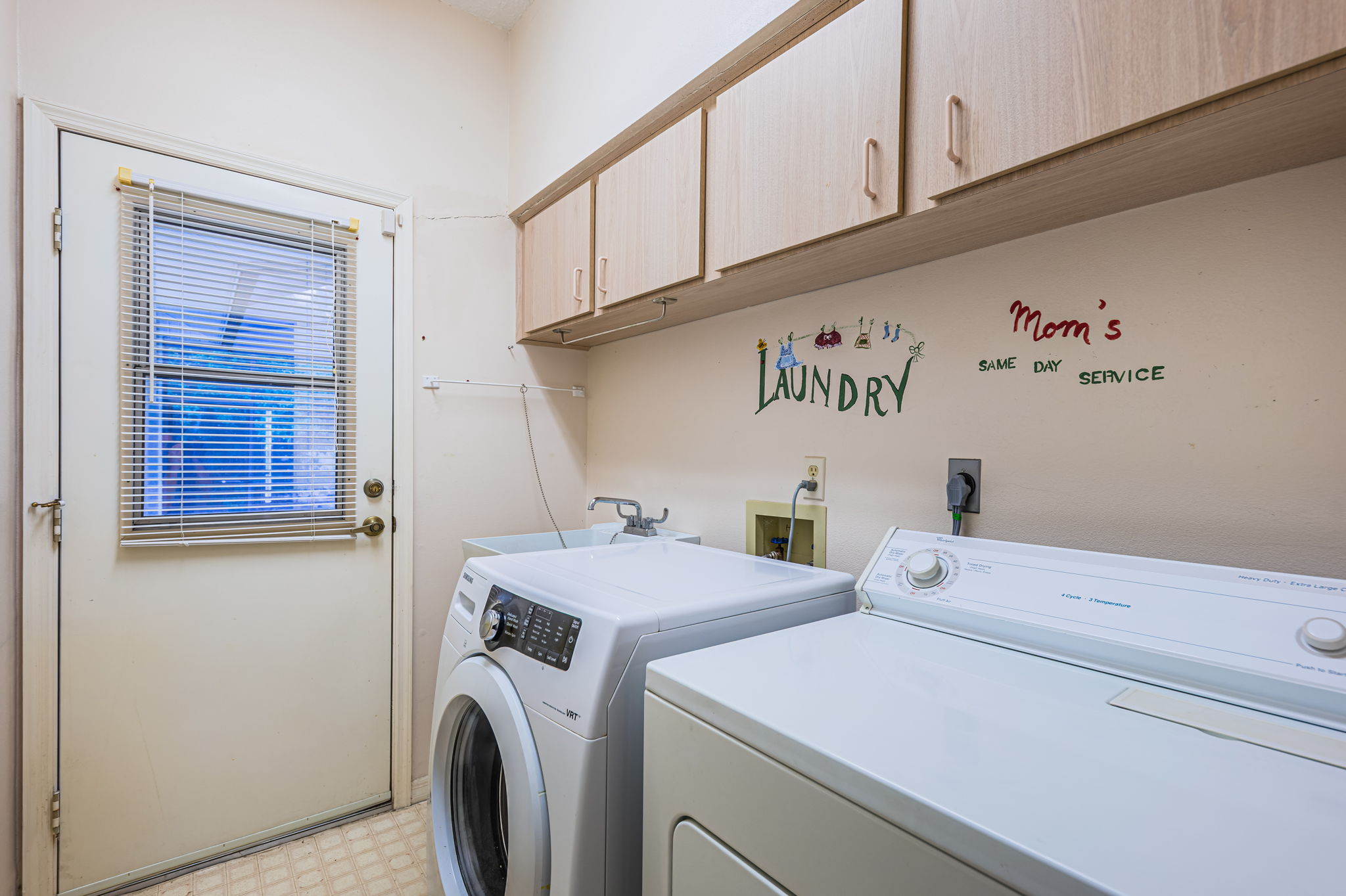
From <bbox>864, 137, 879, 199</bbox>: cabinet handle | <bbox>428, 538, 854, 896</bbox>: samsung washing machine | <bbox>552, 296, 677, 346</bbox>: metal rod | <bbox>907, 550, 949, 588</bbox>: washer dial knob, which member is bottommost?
<bbox>428, 538, 854, 896</bbox>: samsung washing machine

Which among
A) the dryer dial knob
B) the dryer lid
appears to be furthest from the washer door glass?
the dryer lid

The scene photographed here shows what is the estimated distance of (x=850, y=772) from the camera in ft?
1.95

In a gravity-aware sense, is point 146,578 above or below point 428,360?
below

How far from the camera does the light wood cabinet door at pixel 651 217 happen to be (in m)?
1.47

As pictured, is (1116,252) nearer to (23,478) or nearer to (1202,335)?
(1202,335)

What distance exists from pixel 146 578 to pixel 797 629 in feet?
6.02

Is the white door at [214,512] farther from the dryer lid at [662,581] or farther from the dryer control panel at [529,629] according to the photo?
the dryer control panel at [529,629]

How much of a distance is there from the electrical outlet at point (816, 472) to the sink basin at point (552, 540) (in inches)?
17.7

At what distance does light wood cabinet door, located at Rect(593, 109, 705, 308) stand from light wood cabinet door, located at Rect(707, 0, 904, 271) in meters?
0.05

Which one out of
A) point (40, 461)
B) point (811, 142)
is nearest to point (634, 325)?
point (811, 142)

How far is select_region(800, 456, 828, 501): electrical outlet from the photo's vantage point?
157 centimetres

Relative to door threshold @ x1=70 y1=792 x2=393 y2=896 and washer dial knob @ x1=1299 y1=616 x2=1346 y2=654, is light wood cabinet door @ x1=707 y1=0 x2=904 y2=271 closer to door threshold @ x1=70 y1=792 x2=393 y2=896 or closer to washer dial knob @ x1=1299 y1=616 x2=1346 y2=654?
washer dial knob @ x1=1299 y1=616 x2=1346 y2=654

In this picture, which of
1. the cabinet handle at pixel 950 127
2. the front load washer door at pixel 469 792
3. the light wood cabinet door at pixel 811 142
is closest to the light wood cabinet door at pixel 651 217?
the light wood cabinet door at pixel 811 142

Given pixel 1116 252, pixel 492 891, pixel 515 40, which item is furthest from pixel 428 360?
pixel 1116 252
